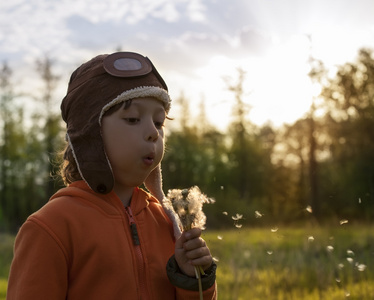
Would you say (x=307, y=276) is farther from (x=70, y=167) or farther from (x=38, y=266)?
(x=38, y=266)

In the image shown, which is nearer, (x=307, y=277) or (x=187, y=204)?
(x=187, y=204)

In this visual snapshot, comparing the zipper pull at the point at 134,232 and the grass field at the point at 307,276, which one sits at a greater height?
the zipper pull at the point at 134,232

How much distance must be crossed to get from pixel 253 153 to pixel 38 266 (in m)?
35.8

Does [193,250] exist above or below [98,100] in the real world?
below

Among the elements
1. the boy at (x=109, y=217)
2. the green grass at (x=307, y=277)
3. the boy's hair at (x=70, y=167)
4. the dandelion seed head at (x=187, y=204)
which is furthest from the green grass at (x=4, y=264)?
the dandelion seed head at (x=187, y=204)

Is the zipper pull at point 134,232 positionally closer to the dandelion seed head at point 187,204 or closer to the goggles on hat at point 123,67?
the dandelion seed head at point 187,204

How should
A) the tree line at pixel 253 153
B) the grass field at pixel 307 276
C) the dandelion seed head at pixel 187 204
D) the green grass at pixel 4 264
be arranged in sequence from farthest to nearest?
the tree line at pixel 253 153 → the green grass at pixel 4 264 → the grass field at pixel 307 276 → the dandelion seed head at pixel 187 204

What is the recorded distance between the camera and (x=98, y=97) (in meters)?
2.36

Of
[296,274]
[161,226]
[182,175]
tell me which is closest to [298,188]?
[182,175]

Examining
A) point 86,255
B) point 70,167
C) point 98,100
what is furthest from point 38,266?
point 98,100

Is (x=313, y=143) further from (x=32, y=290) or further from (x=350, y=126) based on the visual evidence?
(x=32, y=290)

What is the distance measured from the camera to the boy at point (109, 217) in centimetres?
216

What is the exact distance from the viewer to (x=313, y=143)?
2584 cm

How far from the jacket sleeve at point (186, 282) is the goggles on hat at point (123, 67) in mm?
866
